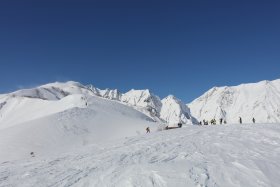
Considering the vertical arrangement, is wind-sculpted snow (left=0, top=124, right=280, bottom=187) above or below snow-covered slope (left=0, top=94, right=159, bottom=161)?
below

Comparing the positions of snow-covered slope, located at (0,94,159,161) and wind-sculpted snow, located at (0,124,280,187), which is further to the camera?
snow-covered slope, located at (0,94,159,161)

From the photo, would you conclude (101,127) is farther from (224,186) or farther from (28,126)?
(224,186)

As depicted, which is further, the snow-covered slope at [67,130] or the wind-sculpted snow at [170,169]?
the snow-covered slope at [67,130]

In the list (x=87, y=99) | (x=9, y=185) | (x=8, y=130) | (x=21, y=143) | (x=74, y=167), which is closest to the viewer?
(x=9, y=185)

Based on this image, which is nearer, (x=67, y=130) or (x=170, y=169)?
(x=170, y=169)

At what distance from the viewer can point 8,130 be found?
76.6m

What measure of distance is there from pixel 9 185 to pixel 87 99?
9469cm

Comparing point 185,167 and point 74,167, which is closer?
point 185,167

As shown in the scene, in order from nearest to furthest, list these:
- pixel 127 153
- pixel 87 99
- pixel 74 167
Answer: pixel 74 167
pixel 127 153
pixel 87 99

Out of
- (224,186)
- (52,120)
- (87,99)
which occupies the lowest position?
(224,186)

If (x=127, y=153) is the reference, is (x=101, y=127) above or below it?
above

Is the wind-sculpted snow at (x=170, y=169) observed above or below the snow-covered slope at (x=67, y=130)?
below

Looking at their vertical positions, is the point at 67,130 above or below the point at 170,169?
above

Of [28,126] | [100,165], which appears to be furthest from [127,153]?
[28,126]
